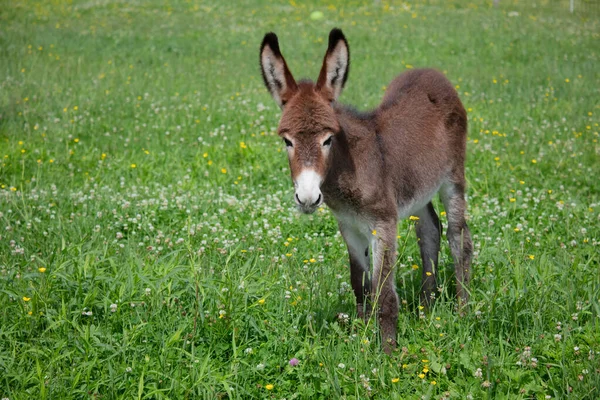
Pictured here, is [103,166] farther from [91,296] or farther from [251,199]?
[91,296]

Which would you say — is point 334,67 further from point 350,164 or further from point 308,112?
point 350,164

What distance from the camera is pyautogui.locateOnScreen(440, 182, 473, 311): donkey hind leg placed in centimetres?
464

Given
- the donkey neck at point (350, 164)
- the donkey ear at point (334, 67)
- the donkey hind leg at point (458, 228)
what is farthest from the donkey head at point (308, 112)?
the donkey hind leg at point (458, 228)

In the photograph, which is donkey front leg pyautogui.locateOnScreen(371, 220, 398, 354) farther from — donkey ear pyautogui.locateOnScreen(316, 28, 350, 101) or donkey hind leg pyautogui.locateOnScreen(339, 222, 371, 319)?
donkey ear pyautogui.locateOnScreen(316, 28, 350, 101)

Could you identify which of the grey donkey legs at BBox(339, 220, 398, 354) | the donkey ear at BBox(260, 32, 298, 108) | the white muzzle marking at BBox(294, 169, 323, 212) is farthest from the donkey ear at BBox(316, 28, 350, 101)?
the grey donkey legs at BBox(339, 220, 398, 354)

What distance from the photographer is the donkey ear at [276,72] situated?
144 inches

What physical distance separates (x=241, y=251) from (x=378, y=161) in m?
1.31

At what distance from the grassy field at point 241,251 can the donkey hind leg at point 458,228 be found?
155mm

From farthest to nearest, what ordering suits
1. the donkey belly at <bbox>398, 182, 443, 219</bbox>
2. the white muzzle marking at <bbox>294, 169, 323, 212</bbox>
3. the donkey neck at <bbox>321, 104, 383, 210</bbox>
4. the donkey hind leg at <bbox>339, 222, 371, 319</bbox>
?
the donkey belly at <bbox>398, 182, 443, 219</bbox> → the donkey hind leg at <bbox>339, 222, 371, 319</bbox> → the donkey neck at <bbox>321, 104, 383, 210</bbox> → the white muzzle marking at <bbox>294, 169, 323, 212</bbox>

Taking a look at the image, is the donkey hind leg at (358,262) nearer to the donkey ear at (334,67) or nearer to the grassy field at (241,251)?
the grassy field at (241,251)

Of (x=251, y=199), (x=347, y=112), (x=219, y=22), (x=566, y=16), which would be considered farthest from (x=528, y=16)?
(x=347, y=112)

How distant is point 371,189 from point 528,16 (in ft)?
58.4

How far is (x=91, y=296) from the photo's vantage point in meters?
3.78

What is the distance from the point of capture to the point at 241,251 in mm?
4750
